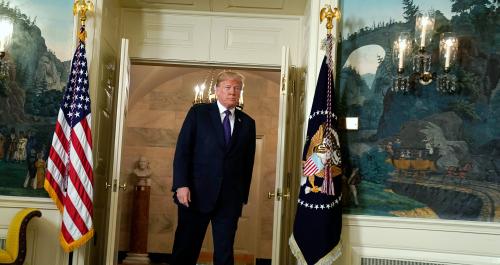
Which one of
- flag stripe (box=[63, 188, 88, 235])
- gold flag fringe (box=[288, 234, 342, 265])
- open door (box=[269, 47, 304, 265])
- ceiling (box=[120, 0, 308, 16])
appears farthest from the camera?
ceiling (box=[120, 0, 308, 16])

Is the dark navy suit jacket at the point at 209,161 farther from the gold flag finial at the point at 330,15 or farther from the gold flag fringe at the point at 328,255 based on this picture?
the gold flag finial at the point at 330,15


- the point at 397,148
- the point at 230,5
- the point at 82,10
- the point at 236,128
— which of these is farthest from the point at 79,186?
the point at 397,148

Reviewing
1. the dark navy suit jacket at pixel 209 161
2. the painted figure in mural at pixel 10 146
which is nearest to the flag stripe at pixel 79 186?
the painted figure in mural at pixel 10 146

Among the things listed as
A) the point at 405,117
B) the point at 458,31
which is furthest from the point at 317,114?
the point at 458,31

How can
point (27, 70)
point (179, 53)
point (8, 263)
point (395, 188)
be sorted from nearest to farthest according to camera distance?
point (8, 263) → point (395, 188) → point (27, 70) → point (179, 53)

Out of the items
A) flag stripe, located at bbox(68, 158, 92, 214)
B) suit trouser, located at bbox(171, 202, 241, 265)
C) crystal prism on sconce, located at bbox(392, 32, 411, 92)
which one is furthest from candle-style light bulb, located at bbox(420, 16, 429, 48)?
flag stripe, located at bbox(68, 158, 92, 214)

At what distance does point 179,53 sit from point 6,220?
6.72 feet

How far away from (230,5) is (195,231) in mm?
2212

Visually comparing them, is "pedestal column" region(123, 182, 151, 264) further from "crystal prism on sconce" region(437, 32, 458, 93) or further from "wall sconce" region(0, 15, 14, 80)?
"crystal prism on sconce" region(437, 32, 458, 93)

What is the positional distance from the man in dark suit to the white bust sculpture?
12.4ft

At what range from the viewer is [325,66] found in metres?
3.38

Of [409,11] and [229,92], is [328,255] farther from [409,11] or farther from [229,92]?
[409,11]

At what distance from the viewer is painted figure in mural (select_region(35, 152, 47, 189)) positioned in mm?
3604

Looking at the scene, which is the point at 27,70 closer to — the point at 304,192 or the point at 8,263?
the point at 8,263
